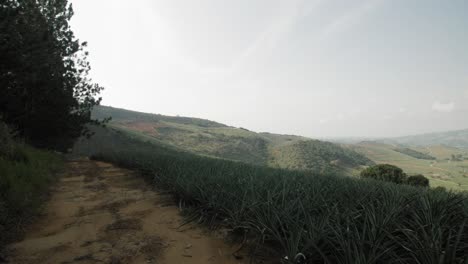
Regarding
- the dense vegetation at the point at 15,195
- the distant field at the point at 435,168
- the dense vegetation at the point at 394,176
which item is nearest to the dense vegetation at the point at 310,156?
the distant field at the point at 435,168

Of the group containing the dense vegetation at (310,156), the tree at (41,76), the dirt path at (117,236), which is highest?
the tree at (41,76)

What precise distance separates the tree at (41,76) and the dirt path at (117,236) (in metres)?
5.71

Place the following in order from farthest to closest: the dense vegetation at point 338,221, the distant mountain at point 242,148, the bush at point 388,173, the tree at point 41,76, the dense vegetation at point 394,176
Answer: the distant mountain at point 242,148, the bush at point 388,173, the dense vegetation at point 394,176, the tree at point 41,76, the dense vegetation at point 338,221

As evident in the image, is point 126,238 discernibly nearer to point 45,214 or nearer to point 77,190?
point 45,214

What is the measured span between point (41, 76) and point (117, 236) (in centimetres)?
1090

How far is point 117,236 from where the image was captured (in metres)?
2.79

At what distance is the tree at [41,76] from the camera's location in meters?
7.14

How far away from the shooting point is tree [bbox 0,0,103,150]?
7.14 m

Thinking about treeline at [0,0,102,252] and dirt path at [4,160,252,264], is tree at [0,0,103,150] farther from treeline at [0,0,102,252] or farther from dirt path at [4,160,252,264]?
dirt path at [4,160,252,264]

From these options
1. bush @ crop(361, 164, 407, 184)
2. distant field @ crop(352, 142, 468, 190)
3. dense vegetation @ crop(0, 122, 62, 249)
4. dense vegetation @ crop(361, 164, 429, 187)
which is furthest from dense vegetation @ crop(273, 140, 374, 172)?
dense vegetation @ crop(0, 122, 62, 249)

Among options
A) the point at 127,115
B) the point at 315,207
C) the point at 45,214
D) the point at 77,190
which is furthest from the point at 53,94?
the point at 127,115

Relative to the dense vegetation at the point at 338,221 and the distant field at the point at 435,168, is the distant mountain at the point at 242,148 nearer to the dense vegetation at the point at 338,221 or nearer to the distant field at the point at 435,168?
the distant field at the point at 435,168

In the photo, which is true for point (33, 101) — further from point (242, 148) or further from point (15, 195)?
point (242, 148)

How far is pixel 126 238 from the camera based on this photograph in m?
2.73
